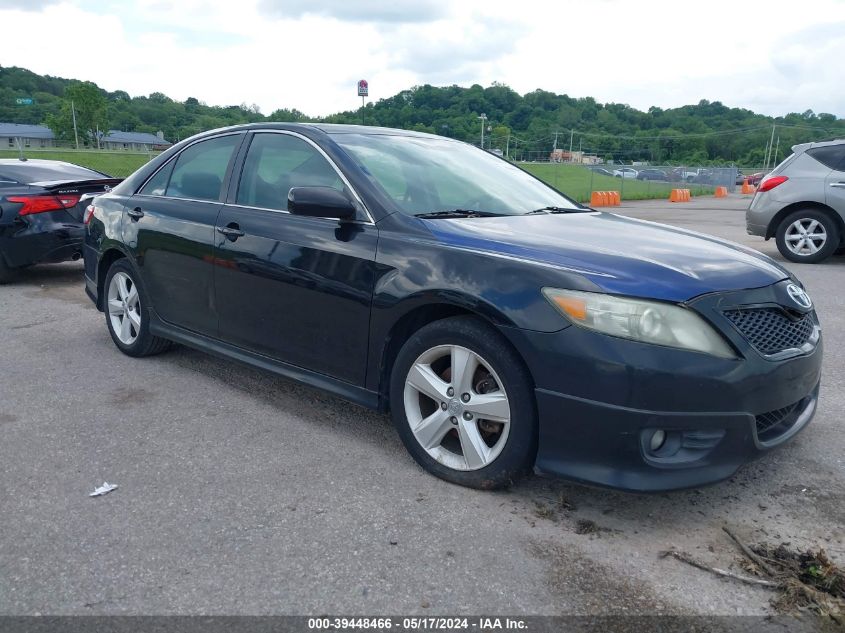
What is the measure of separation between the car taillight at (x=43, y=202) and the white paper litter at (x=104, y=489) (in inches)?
222

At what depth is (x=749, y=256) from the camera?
3.42 m

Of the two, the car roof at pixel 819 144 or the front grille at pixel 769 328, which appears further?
the car roof at pixel 819 144

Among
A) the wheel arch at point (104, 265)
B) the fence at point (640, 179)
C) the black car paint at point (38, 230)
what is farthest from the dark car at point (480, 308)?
the fence at point (640, 179)

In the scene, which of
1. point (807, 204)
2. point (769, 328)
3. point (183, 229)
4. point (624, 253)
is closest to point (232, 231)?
point (183, 229)

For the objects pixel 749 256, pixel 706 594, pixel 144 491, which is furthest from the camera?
pixel 749 256

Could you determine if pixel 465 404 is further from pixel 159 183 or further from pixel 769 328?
pixel 159 183

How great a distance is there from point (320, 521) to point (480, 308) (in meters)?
1.06

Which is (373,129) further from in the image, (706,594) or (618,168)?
(618,168)

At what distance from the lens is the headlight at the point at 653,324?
2715 millimetres

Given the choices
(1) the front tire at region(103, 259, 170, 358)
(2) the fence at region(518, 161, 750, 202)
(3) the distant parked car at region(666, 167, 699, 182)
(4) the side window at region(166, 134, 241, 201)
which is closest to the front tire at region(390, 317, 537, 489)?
(4) the side window at region(166, 134, 241, 201)

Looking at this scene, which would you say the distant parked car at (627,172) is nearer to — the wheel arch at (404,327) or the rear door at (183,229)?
the rear door at (183,229)

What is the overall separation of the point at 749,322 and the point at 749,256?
0.65m

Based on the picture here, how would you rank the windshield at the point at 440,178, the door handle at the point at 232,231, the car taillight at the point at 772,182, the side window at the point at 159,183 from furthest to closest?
the car taillight at the point at 772,182, the side window at the point at 159,183, the door handle at the point at 232,231, the windshield at the point at 440,178

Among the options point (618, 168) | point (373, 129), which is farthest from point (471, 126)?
point (373, 129)
